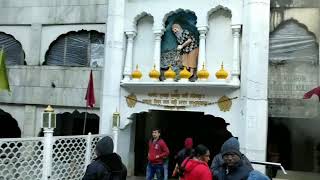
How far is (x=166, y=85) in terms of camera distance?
10328mm

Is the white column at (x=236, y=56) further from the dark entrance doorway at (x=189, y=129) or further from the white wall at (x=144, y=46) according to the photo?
the dark entrance doorway at (x=189, y=129)

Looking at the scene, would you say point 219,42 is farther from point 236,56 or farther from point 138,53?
point 138,53

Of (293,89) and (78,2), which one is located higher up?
(78,2)

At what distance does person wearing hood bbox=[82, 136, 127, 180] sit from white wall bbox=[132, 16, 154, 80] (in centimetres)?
614

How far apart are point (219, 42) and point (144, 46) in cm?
191

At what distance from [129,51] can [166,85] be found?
4.68ft

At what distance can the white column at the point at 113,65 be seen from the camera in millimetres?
10875

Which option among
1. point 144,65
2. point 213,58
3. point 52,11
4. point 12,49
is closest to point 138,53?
point 144,65

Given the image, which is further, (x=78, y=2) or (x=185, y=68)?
(x=78, y=2)

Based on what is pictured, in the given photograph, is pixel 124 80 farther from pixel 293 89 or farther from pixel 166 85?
pixel 293 89

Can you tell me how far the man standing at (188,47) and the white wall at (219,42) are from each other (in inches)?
12.8

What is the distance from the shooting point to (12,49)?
13.7 metres

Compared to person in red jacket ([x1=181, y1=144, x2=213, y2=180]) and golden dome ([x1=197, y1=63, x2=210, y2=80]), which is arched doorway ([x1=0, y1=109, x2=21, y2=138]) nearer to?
golden dome ([x1=197, y1=63, x2=210, y2=80])

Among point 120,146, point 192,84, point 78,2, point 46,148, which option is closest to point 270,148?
point 192,84
